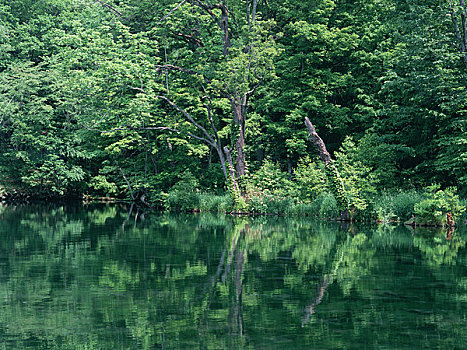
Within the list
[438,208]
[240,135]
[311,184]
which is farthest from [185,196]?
[438,208]

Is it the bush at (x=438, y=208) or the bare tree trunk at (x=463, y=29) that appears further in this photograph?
the bare tree trunk at (x=463, y=29)

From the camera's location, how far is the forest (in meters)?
27.8

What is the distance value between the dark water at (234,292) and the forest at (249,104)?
9.48m

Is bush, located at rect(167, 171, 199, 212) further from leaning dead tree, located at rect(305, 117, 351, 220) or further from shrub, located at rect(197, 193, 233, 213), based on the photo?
leaning dead tree, located at rect(305, 117, 351, 220)

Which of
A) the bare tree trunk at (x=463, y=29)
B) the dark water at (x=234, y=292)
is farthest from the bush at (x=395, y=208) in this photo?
the bare tree trunk at (x=463, y=29)

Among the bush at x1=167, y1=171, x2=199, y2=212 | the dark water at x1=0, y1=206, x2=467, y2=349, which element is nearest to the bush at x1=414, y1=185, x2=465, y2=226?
the dark water at x1=0, y1=206, x2=467, y2=349

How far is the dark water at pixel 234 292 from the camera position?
24.5ft

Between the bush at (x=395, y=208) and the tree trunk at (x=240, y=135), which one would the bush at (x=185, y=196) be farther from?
the bush at (x=395, y=208)

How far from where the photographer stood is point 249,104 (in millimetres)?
35438

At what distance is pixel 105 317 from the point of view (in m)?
8.50

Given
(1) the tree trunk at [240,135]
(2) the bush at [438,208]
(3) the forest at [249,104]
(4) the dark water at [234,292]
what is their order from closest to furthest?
(4) the dark water at [234,292], (2) the bush at [438,208], (3) the forest at [249,104], (1) the tree trunk at [240,135]

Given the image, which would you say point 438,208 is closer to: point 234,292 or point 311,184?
point 311,184

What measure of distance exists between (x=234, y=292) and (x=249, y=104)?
85.0 ft

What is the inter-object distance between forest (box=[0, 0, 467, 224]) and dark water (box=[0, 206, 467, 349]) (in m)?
9.48
